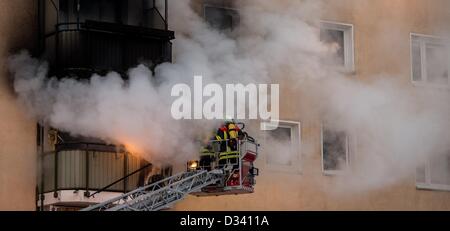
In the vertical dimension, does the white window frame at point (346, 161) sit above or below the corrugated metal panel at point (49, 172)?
above

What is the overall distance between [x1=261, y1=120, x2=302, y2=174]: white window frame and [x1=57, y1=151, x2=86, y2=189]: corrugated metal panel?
15.1 ft

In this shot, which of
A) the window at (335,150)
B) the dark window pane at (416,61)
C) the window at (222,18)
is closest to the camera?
the window at (222,18)

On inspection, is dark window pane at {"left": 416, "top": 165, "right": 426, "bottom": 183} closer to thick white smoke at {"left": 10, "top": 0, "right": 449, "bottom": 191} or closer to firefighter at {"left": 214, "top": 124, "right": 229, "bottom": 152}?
thick white smoke at {"left": 10, "top": 0, "right": 449, "bottom": 191}

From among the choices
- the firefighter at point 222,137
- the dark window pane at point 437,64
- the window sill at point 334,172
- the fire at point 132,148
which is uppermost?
the dark window pane at point 437,64

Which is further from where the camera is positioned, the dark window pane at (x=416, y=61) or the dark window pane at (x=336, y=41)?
the dark window pane at (x=416, y=61)

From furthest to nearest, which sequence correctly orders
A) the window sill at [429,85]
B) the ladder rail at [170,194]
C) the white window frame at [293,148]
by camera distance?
the window sill at [429,85] < the white window frame at [293,148] < the ladder rail at [170,194]

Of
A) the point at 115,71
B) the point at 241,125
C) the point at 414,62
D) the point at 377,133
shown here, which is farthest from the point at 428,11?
the point at 115,71

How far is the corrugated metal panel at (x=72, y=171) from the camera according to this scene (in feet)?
84.0

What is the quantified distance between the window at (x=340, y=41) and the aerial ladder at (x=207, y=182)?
177 inches

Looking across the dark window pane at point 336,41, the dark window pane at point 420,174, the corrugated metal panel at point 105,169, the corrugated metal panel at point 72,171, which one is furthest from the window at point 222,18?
the dark window pane at point 420,174

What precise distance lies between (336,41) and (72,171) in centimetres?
752

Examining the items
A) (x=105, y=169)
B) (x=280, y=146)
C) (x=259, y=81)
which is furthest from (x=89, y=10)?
(x=280, y=146)

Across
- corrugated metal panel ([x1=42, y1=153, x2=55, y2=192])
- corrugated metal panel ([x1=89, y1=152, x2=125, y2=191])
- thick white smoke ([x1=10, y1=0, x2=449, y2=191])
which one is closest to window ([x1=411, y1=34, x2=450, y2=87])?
thick white smoke ([x1=10, y1=0, x2=449, y2=191])

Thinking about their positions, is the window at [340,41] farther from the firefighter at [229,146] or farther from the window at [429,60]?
the firefighter at [229,146]
